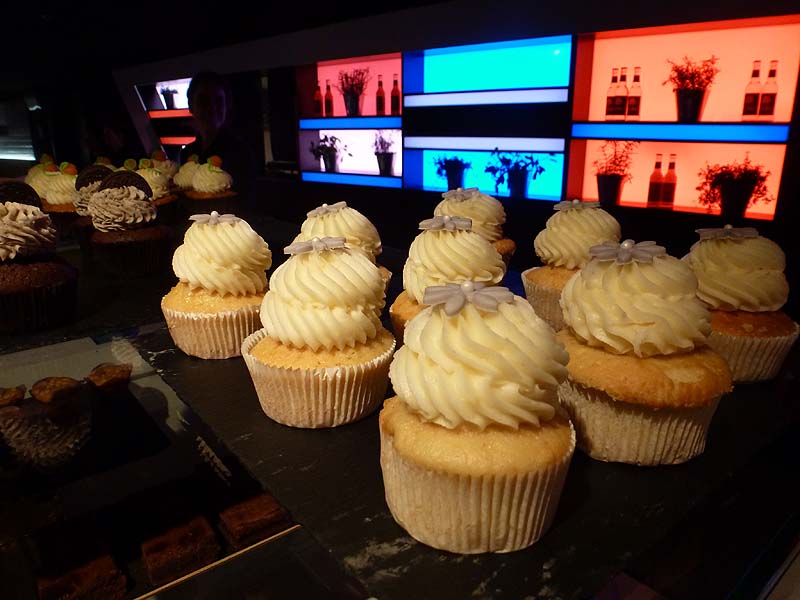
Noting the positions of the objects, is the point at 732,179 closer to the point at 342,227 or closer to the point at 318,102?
the point at 342,227

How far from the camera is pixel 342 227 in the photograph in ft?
10.7

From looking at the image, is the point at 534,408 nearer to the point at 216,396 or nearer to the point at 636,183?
the point at 216,396

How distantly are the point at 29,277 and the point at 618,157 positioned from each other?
445 cm

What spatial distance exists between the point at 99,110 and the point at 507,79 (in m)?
5.49

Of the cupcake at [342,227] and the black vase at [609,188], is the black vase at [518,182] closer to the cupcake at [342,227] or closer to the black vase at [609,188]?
the black vase at [609,188]

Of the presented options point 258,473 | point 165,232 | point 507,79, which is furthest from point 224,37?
point 258,473

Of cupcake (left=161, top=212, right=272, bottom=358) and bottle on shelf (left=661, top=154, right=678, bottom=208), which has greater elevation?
bottle on shelf (left=661, top=154, right=678, bottom=208)

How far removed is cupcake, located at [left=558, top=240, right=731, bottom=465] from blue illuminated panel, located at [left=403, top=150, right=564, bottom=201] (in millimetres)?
3494

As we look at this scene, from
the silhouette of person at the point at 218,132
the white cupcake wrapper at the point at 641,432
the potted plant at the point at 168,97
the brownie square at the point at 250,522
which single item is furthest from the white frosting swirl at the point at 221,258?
the potted plant at the point at 168,97

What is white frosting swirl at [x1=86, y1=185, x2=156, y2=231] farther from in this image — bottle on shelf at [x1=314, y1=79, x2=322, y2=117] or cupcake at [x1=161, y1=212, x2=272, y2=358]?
bottle on shelf at [x1=314, y1=79, x2=322, y2=117]

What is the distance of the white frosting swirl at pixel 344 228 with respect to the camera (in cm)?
325

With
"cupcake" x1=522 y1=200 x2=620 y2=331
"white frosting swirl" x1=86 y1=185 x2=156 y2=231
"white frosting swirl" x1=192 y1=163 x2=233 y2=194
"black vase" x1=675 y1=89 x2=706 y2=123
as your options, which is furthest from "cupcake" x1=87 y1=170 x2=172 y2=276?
"black vase" x1=675 y1=89 x2=706 y2=123

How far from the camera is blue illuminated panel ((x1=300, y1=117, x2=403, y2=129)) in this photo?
21.7 feet

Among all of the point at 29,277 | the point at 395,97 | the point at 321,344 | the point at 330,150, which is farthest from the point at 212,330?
the point at 330,150
